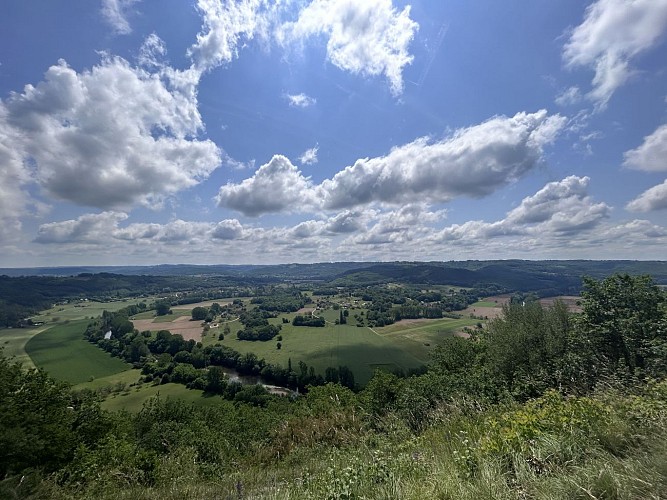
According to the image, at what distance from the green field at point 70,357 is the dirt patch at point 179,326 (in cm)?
2420

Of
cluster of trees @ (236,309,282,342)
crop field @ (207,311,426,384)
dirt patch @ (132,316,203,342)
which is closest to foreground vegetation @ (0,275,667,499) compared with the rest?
crop field @ (207,311,426,384)

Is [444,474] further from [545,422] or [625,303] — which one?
[625,303]

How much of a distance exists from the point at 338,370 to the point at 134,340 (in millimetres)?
89731

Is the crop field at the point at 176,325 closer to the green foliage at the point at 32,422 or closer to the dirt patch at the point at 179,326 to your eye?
the dirt patch at the point at 179,326

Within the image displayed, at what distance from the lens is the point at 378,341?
10962 centimetres

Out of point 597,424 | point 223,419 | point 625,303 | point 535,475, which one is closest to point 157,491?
point 535,475

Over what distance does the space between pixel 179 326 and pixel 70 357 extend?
49.2 meters

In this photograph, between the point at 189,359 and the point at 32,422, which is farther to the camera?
the point at 189,359

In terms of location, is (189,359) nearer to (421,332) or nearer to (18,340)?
(18,340)

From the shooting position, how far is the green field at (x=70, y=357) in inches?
3374

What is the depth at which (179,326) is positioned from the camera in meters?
147

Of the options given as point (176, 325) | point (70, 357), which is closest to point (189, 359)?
point (70, 357)

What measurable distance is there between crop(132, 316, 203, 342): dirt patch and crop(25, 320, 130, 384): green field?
79.4 ft

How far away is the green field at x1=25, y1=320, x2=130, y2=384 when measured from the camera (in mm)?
85688
